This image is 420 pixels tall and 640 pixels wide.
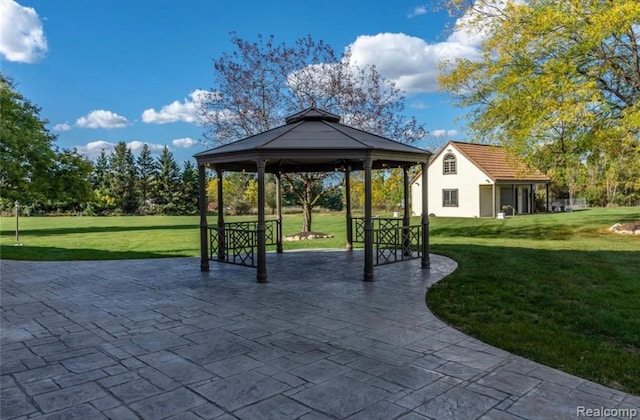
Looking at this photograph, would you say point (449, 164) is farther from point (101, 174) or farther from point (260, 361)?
point (101, 174)

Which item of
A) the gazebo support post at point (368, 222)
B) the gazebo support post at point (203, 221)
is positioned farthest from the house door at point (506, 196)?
the gazebo support post at point (203, 221)

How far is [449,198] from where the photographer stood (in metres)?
28.5

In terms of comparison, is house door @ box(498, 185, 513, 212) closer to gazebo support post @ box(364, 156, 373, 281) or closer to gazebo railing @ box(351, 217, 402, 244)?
gazebo railing @ box(351, 217, 402, 244)

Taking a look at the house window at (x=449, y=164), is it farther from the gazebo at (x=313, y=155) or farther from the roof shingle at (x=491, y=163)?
the gazebo at (x=313, y=155)

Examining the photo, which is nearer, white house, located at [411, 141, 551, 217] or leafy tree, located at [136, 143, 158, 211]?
white house, located at [411, 141, 551, 217]

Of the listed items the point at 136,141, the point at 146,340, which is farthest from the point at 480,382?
the point at 136,141

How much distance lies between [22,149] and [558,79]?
23.4 metres

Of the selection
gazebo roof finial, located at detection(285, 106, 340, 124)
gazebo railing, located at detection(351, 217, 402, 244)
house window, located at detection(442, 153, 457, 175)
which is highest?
house window, located at detection(442, 153, 457, 175)

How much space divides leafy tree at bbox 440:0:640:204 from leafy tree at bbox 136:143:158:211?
127 ft

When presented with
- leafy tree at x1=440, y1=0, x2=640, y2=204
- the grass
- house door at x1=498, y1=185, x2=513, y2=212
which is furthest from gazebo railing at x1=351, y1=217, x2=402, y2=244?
house door at x1=498, y1=185, x2=513, y2=212

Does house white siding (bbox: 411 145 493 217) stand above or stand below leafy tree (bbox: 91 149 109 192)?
below

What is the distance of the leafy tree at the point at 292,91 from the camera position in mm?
15430

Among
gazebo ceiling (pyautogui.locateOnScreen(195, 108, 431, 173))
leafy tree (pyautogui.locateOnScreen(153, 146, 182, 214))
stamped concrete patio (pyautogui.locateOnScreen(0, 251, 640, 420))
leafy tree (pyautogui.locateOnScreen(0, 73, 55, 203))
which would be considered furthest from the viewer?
leafy tree (pyautogui.locateOnScreen(153, 146, 182, 214))

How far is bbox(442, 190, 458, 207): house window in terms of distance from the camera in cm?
2803
